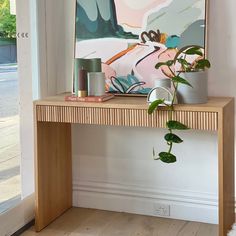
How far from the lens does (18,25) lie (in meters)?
2.85

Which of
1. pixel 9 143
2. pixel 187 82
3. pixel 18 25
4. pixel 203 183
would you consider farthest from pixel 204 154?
pixel 18 25

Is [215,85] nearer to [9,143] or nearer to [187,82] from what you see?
[187,82]

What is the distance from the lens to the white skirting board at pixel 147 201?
9.60 ft

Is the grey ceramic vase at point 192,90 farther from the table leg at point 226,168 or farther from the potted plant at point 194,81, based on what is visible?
the table leg at point 226,168

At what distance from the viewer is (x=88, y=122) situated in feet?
8.66

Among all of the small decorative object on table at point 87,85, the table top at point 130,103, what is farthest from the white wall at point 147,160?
the small decorative object on table at point 87,85

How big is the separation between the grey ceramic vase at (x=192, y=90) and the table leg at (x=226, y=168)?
0.49 feet

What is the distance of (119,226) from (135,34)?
113cm

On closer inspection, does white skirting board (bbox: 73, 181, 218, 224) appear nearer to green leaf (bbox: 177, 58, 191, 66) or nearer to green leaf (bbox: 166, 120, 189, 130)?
green leaf (bbox: 166, 120, 189, 130)

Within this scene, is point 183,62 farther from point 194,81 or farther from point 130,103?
point 130,103

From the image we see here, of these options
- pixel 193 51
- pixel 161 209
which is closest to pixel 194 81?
pixel 193 51

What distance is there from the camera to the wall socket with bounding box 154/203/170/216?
3.00 m

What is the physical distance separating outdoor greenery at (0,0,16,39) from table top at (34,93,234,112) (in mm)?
419

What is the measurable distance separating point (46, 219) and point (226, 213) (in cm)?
107
